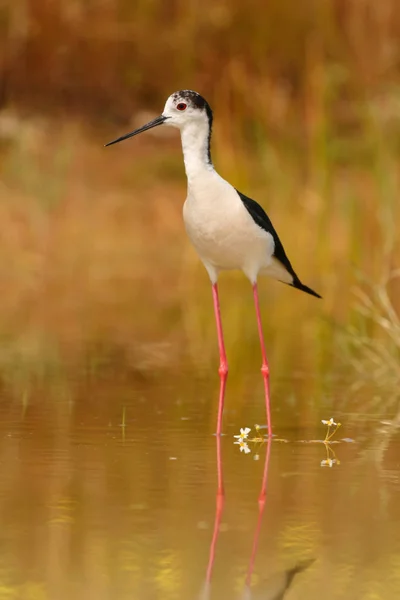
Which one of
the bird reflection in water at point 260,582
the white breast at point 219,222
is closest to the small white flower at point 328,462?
the bird reflection in water at point 260,582

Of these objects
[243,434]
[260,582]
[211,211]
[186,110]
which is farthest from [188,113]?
[260,582]

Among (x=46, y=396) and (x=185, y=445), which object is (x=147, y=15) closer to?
(x=46, y=396)

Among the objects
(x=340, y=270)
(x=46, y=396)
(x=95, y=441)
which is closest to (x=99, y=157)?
(x=340, y=270)

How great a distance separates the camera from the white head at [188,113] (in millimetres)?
5145

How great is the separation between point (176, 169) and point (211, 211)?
6092mm

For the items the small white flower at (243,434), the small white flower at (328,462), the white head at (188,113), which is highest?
the white head at (188,113)

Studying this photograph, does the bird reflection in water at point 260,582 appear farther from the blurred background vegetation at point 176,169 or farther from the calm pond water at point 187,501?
the blurred background vegetation at point 176,169

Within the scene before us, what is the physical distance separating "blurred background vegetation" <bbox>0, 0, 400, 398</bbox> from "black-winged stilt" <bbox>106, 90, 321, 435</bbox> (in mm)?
758

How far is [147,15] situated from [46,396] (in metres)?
6.87

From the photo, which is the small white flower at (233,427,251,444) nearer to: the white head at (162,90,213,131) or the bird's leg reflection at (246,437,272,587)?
the bird's leg reflection at (246,437,272,587)

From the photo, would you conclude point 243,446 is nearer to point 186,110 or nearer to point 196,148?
point 196,148

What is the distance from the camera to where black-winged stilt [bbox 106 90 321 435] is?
198 inches

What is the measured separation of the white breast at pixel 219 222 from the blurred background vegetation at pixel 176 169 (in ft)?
2.74

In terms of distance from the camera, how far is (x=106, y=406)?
5.19 m
